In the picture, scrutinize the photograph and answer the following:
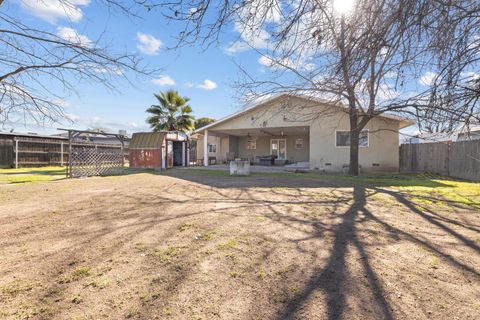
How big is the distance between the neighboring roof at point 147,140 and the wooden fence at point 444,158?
16683 millimetres

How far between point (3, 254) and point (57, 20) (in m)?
3.26

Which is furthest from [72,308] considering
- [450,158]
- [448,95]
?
[450,158]

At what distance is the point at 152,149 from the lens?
19000 millimetres

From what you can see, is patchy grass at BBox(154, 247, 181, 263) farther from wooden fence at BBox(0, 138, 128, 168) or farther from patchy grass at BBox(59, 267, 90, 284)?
wooden fence at BBox(0, 138, 128, 168)

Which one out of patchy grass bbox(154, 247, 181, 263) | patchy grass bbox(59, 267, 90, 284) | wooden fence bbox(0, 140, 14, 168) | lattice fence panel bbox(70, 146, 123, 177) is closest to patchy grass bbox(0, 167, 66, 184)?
lattice fence panel bbox(70, 146, 123, 177)

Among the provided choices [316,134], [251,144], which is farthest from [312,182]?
[251,144]

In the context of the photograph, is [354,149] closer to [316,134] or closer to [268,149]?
[316,134]

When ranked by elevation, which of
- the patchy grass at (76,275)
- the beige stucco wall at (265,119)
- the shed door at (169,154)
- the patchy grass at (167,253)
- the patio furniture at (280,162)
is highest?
the beige stucco wall at (265,119)

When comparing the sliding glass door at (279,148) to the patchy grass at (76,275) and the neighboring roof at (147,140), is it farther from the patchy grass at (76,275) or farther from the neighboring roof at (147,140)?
the patchy grass at (76,275)

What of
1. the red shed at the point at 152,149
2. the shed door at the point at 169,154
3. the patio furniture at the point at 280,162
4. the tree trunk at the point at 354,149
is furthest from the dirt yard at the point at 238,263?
the patio furniture at the point at 280,162

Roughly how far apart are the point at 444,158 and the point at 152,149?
17988 mm

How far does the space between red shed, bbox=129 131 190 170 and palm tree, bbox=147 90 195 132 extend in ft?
15.1

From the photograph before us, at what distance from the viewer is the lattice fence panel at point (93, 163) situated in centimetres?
1374

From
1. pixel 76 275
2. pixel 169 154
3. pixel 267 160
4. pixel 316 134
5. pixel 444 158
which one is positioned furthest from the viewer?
pixel 267 160
